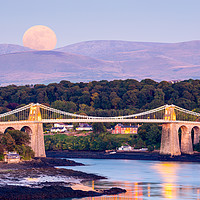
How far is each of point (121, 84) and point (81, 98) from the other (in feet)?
40.9

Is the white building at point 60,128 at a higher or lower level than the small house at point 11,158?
higher

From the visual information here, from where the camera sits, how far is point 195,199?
168 ft

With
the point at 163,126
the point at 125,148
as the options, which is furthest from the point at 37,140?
the point at 163,126

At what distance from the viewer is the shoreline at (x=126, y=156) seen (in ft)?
285

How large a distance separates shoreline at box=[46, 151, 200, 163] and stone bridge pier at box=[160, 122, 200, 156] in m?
1.23

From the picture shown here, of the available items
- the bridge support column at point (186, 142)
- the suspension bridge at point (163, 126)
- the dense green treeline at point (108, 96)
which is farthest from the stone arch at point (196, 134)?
the dense green treeline at point (108, 96)

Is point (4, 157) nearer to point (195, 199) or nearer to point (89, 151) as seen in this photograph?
point (195, 199)

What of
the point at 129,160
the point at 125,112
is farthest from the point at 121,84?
the point at 129,160

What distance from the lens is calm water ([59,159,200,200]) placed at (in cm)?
5356

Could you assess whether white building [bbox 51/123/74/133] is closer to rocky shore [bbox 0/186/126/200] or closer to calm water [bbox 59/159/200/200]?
calm water [bbox 59/159/200/200]

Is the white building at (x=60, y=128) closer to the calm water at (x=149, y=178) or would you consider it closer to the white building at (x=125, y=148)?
the white building at (x=125, y=148)

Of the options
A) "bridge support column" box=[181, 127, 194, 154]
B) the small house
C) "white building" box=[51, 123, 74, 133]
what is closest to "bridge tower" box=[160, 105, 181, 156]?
"bridge support column" box=[181, 127, 194, 154]

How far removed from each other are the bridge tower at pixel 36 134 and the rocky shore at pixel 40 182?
45.3 ft

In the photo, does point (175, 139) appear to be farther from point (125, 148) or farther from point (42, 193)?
point (42, 193)
